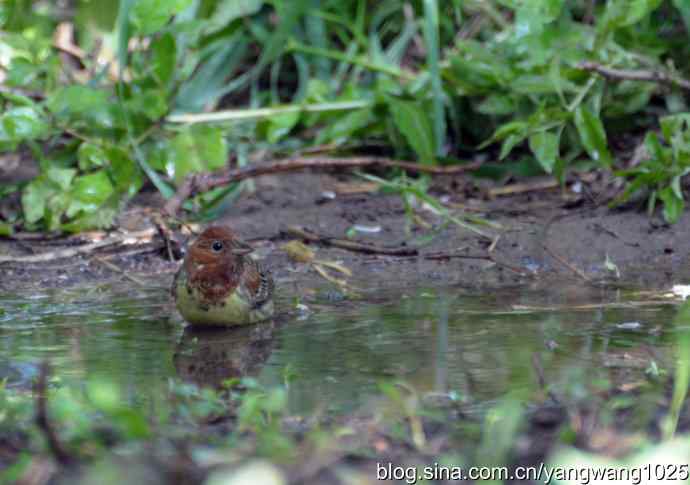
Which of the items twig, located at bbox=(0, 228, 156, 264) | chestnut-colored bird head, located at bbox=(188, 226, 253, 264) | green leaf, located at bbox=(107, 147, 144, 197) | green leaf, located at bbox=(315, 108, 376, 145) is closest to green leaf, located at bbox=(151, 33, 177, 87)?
green leaf, located at bbox=(107, 147, 144, 197)

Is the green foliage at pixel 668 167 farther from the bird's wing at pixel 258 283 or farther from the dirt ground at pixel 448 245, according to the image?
the bird's wing at pixel 258 283

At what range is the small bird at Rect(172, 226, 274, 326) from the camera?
A: 5426mm

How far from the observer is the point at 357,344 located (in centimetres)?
Answer: 488

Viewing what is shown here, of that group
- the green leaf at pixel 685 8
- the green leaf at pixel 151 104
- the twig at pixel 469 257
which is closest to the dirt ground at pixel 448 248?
the twig at pixel 469 257

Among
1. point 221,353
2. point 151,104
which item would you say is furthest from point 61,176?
point 221,353

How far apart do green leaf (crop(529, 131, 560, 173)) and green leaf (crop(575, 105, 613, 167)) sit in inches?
7.2

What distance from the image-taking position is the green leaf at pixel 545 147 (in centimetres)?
642

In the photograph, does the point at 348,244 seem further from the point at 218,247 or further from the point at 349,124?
the point at 349,124

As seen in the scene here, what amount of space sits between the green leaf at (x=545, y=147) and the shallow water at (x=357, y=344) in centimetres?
90

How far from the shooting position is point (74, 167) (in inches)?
298

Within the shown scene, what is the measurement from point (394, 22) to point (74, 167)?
9.17 ft

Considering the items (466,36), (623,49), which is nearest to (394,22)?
(466,36)

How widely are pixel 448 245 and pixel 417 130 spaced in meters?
1.14

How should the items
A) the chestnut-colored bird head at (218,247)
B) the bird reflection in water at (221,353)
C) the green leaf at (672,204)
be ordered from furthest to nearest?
the green leaf at (672,204), the chestnut-colored bird head at (218,247), the bird reflection in water at (221,353)
